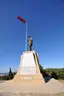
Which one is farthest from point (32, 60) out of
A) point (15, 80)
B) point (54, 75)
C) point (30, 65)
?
point (54, 75)

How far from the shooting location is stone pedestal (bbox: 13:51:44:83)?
14555 millimetres

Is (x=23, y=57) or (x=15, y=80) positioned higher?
(x=23, y=57)

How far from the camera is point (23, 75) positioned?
49.3ft

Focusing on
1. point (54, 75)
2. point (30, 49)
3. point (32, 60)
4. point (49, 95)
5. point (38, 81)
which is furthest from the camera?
point (54, 75)

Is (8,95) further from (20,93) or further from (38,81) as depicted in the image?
(38,81)

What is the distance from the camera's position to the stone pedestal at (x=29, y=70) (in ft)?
47.8

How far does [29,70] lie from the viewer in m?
14.9

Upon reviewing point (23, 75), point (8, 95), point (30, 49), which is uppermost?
point (30, 49)

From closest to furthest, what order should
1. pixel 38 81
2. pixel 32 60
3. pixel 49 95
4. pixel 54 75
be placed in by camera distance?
pixel 49 95
pixel 38 81
pixel 32 60
pixel 54 75

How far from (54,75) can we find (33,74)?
429 inches

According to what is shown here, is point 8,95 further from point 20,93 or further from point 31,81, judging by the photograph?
point 31,81

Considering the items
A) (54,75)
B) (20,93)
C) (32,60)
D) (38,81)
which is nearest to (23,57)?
(32,60)

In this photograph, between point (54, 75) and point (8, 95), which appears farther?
point (54, 75)

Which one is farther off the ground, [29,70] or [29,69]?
[29,69]
